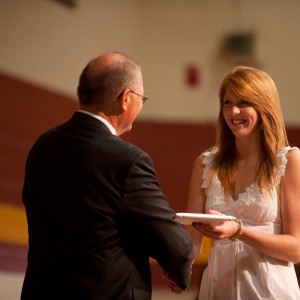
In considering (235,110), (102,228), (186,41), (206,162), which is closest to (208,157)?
(206,162)

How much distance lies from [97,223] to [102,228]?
0.7 inches

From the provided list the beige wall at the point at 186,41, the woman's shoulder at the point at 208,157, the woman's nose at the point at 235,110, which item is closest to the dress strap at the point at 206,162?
the woman's shoulder at the point at 208,157

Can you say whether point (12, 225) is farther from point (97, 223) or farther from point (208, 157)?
point (97, 223)

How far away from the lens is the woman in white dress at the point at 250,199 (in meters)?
2.00

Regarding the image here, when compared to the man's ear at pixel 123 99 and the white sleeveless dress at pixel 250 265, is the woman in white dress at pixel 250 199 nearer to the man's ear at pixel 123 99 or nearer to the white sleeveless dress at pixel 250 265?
the white sleeveless dress at pixel 250 265

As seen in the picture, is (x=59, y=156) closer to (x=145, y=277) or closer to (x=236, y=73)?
(x=145, y=277)

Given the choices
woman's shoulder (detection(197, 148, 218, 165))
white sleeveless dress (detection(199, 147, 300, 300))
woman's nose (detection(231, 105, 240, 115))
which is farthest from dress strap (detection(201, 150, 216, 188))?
woman's nose (detection(231, 105, 240, 115))

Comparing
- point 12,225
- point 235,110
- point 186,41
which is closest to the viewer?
point 235,110

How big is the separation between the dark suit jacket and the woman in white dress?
0.23 m

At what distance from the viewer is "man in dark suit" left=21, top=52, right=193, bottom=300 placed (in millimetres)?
→ 1704

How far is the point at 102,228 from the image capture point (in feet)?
5.59

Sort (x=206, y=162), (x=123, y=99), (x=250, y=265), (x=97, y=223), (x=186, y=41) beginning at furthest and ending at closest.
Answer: (x=186, y=41)
(x=206, y=162)
(x=250, y=265)
(x=123, y=99)
(x=97, y=223)

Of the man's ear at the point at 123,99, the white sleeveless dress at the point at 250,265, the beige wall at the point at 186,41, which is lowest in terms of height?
the white sleeveless dress at the point at 250,265

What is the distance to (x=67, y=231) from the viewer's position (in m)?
1.73
